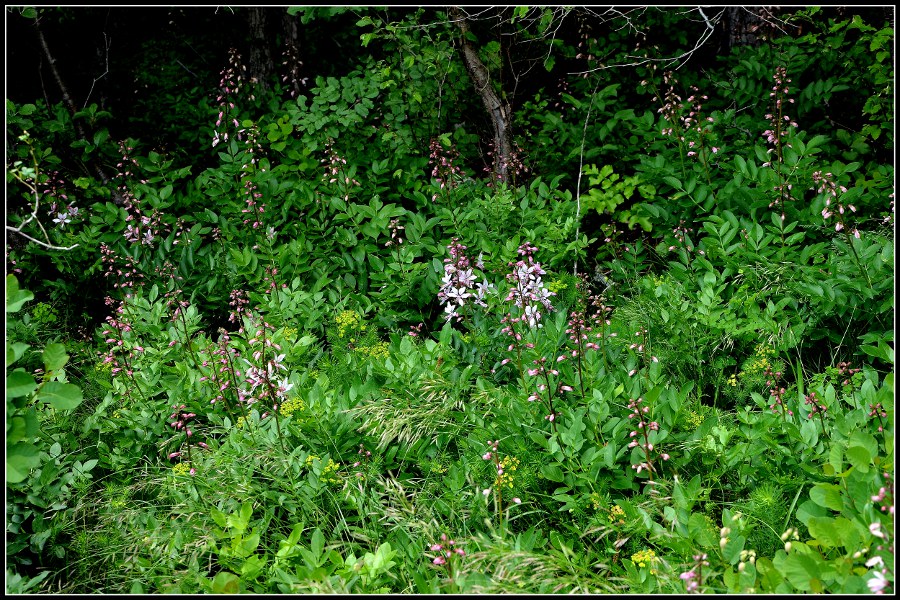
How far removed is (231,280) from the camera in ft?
15.9

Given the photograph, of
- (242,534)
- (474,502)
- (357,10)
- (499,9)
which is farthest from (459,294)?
(357,10)

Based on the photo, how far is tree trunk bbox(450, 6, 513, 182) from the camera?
5.25m

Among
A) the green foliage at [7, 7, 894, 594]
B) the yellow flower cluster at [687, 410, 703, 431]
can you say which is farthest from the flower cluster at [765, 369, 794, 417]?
the yellow flower cluster at [687, 410, 703, 431]

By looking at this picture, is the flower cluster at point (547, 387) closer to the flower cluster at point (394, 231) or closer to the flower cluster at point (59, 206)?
the flower cluster at point (394, 231)

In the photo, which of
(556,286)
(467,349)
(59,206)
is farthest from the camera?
(59,206)

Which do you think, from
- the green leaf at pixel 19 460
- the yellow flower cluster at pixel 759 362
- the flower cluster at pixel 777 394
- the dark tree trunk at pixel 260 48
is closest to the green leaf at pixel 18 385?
the green leaf at pixel 19 460

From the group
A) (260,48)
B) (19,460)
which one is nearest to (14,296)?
(19,460)

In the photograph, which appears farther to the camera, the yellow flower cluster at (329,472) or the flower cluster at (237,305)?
the flower cluster at (237,305)

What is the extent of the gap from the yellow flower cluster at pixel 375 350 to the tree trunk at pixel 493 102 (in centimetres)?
192

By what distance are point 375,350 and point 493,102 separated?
2450 mm

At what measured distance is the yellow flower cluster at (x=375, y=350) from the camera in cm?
361

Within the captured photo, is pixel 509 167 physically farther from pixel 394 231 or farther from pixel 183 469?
pixel 183 469

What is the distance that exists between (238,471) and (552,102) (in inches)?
189

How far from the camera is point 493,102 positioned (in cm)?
534
